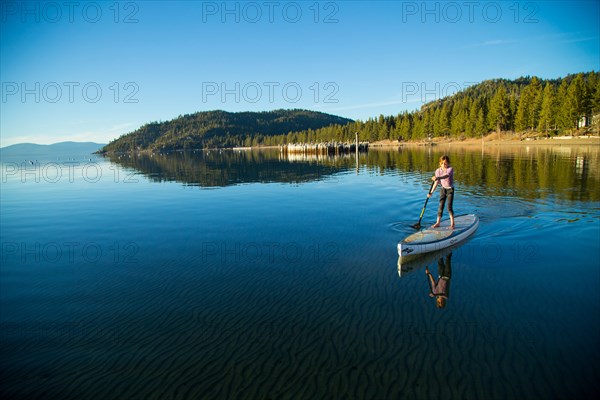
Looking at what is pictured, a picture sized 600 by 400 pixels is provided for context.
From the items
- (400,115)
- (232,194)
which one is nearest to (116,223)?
(232,194)

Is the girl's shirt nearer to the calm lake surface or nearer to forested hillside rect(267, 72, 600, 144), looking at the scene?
the calm lake surface

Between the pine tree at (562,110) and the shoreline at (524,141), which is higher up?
the pine tree at (562,110)

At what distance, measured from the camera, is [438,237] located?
44.4 feet

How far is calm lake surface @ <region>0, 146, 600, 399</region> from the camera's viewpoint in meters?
6.52

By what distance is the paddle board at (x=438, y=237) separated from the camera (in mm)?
12486

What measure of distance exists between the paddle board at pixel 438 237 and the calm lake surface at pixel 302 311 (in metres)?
0.49

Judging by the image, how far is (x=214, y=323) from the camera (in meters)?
8.80

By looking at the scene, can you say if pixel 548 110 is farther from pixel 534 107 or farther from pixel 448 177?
pixel 448 177

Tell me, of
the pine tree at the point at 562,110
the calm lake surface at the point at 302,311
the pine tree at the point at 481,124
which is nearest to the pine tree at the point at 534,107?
the pine tree at the point at 562,110

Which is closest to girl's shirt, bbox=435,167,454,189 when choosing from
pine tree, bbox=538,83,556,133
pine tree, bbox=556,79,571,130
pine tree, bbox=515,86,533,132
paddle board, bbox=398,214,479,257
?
paddle board, bbox=398,214,479,257

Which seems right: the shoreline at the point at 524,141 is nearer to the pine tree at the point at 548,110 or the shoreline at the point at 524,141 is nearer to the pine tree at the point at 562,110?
Result: the pine tree at the point at 562,110

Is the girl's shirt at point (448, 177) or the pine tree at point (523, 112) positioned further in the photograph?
the pine tree at point (523, 112)

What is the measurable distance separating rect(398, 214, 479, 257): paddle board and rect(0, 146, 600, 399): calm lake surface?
485mm

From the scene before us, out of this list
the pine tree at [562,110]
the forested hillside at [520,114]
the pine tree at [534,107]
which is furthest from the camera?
the pine tree at [534,107]
